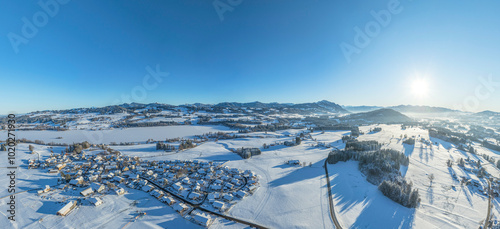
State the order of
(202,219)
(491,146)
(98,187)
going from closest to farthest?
1. (202,219)
2. (98,187)
3. (491,146)

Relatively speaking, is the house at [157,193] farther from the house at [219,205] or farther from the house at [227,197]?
the house at [227,197]

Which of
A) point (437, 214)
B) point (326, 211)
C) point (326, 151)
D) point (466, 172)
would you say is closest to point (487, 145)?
point (466, 172)

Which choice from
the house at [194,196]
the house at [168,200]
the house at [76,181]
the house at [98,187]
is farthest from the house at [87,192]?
the house at [194,196]

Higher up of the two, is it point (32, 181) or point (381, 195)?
point (32, 181)

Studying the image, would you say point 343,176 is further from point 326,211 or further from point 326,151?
point 326,151

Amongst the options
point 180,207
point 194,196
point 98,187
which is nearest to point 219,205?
point 194,196

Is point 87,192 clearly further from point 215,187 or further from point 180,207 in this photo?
point 215,187

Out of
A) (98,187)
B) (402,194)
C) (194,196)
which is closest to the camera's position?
A: (194,196)

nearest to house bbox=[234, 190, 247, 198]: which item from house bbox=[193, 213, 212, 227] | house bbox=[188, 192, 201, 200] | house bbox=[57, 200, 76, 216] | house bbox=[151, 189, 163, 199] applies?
house bbox=[188, 192, 201, 200]
